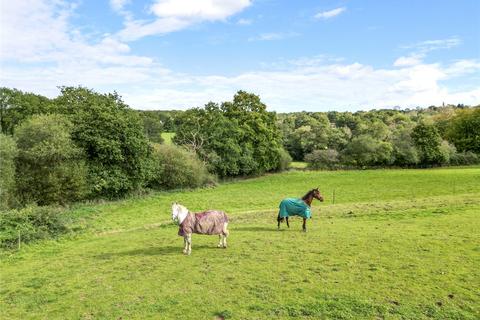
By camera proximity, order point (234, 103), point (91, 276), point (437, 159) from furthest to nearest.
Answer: point (437, 159), point (234, 103), point (91, 276)

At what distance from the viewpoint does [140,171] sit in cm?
3738

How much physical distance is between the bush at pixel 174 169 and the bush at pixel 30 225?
20.9 metres

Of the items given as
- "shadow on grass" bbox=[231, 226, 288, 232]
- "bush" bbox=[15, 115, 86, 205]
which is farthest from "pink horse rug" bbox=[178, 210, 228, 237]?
"bush" bbox=[15, 115, 86, 205]

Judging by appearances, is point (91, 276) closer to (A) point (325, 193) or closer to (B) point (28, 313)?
(B) point (28, 313)

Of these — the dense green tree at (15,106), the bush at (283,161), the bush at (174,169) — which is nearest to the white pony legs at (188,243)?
the bush at (174,169)

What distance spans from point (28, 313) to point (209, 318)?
548 centimetres

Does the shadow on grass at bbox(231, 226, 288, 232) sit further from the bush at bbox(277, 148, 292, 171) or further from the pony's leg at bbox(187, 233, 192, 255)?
the bush at bbox(277, 148, 292, 171)

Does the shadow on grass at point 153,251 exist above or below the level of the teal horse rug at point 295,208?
below

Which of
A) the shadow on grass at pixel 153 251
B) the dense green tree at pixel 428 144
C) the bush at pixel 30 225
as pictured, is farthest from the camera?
the dense green tree at pixel 428 144

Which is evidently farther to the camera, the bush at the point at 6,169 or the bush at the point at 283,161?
the bush at the point at 283,161

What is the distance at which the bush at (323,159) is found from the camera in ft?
241

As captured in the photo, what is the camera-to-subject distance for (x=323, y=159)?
2960 inches

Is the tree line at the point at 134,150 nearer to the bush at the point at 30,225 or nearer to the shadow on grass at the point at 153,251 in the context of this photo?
the bush at the point at 30,225

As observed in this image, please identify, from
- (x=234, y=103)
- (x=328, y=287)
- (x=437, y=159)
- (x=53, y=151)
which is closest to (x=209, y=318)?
(x=328, y=287)
